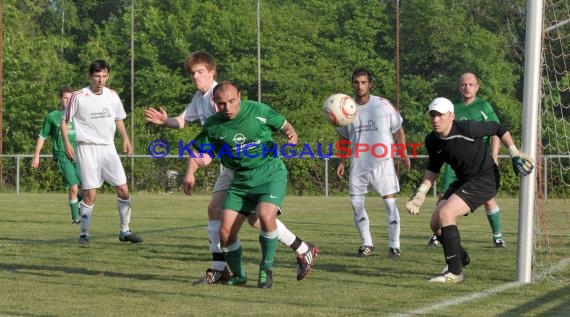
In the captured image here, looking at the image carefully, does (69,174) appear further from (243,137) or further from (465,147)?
(465,147)

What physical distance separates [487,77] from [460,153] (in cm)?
2816

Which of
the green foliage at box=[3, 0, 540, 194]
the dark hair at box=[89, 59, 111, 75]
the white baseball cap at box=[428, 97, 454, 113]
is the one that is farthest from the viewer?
the green foliage at box=[3, 0, 540, 194]

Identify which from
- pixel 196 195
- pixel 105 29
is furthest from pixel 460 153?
pixel 105 29

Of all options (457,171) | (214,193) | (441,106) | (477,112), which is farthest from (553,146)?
(214,193)

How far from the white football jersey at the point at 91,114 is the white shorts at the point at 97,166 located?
0.10 meters

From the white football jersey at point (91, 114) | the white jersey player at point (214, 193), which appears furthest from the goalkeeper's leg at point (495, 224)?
the white football jersey at point (91, 114)

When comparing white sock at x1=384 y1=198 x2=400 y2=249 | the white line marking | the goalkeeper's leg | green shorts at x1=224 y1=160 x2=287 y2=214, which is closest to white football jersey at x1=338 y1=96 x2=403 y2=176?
white sock at x1=384 y1=198 x2=400 y2=249

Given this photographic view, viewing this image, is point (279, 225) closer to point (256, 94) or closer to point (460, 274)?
point (460, 274)

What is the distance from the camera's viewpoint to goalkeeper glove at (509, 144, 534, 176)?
331 inches

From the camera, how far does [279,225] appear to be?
892cm

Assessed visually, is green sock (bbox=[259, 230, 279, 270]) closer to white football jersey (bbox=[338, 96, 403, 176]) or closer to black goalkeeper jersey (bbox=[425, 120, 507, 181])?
black goalkeeper jersey (bbox=[425, 120, 507, 181])

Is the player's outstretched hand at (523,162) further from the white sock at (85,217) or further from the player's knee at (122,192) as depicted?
the white sock at (85,217)

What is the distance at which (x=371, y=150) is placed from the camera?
1173 centimetres

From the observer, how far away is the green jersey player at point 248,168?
27.9ft
